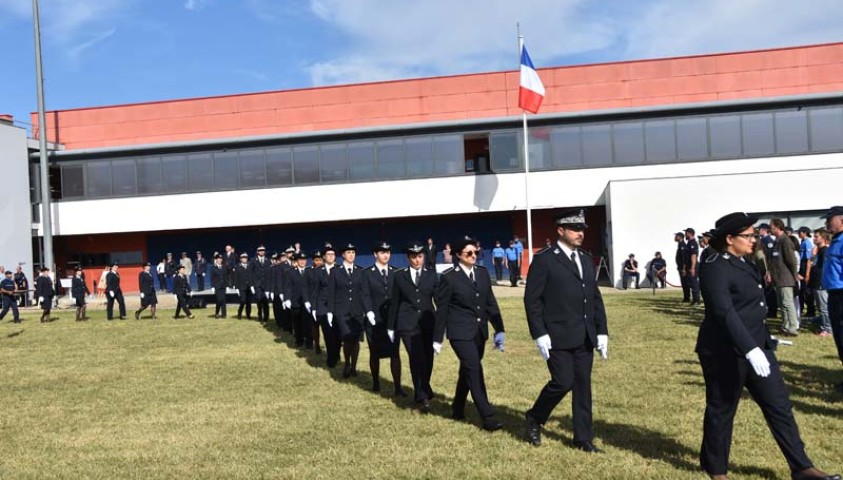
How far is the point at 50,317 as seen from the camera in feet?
72.5

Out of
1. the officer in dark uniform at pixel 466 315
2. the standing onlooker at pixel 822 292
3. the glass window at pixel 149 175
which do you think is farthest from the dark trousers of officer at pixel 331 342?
the glass window at pixel 149 175

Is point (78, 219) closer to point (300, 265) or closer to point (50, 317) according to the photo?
point (50, 317)

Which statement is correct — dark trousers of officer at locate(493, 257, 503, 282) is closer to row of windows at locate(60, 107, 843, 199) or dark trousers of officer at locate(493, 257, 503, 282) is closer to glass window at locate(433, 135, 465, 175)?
row of windows at locate(60, 107, 843, 199)

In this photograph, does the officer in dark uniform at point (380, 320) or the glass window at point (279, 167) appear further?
the glass window at point (279, 167)

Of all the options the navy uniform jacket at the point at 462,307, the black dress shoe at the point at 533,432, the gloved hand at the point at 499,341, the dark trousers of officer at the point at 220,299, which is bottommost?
the black dress shoe at the point at 533,432

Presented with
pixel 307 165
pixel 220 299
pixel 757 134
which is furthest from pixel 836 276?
pixel 307 165

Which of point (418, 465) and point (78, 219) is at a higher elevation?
point (78, 219)

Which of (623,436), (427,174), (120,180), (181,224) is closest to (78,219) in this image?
(120,180)

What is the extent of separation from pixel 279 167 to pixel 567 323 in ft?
87.6

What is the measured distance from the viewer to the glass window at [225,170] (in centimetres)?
3159

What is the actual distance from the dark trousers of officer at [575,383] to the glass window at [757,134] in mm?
25065

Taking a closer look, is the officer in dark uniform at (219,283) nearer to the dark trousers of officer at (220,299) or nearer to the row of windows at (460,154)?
the dark trousers of officer at (220,299)

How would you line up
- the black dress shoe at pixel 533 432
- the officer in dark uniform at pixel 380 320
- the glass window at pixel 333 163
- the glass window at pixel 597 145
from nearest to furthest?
1. the black dress shoe at pixel 533 432
2. the officer in dark uniform at pixel 380 320
3. the glass window at pixel 597 145
4. the glass window at pixel 333 163

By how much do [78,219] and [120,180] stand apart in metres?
2.64
